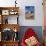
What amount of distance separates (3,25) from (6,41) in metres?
0.52

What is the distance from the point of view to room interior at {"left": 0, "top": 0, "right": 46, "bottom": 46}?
5.04 metres

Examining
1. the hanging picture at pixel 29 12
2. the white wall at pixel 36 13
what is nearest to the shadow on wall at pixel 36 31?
the white wall at pixel 36 13

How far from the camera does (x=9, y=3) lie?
5.14 metres

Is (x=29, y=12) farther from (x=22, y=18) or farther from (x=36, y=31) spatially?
(x=36, y=31)

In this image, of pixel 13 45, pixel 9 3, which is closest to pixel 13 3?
pixel 9 3

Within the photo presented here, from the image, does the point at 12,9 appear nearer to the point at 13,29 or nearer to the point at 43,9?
the point at 13,29

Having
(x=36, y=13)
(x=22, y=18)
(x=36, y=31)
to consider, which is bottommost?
(x=36, y=31)

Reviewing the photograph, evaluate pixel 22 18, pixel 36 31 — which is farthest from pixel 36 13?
pixel 36 31

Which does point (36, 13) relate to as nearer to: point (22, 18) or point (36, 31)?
point (22, 18)

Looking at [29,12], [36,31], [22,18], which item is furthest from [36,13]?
[36,31]

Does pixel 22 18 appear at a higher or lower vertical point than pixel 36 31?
higher

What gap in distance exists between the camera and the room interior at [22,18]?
16.5ft

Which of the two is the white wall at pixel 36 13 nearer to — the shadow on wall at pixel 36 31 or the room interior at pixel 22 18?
the room interior at pixel 22 18

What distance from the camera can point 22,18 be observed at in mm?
5117
